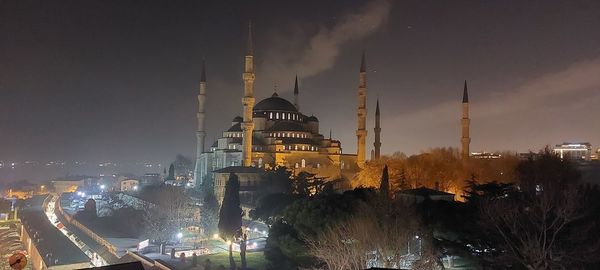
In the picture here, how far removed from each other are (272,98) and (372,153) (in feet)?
39.8

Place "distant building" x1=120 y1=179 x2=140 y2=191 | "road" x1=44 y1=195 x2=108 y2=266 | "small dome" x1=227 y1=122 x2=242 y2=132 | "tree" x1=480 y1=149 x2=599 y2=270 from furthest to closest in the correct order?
"distant building" x1=120 y1=179 x2=140 y2=191
"small dome" x1=227 y1=122 x2=242 y2=132
"road" x1=44 y1=195 x2=108 y2=266
"tree" x1=480 y1=149 x2=599 y2=270

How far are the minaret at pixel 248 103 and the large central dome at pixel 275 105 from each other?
7.98m

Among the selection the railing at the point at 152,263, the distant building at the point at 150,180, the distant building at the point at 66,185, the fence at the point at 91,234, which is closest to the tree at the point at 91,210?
the fence at the point at 91,234

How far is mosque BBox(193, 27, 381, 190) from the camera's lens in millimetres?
43250

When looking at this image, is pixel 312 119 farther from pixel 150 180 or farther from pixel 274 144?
pixel 150 180

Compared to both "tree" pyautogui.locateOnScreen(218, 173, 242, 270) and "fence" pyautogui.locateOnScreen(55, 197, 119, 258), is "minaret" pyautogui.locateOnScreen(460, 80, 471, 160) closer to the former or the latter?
"tree" pyautogui.locateOnScreen(218, 173, 242, 270)

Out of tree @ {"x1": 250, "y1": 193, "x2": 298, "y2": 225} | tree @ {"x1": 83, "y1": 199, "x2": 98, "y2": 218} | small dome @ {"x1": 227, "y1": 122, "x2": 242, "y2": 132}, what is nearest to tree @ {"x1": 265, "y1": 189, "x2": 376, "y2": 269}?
tree @ {"x1": 250, "y1": 193, "x2": 298, "y2": 225}

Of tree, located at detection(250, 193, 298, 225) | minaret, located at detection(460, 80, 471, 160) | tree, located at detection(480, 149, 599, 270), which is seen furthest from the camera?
minaret, located at detection(460, 80, 471, 160)

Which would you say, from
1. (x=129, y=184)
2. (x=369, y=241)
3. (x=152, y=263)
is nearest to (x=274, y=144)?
(x=152, y=263)

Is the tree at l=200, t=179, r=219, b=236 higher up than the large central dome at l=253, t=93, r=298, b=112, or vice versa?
the large central dome at l=253, t=93, r=298, b=112

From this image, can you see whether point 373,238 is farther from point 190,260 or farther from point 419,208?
point 190,260

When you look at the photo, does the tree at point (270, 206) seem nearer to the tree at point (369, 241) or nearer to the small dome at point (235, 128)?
the tree at point (369, 241)

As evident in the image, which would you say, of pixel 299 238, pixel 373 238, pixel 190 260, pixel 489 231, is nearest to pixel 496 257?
pixel 489 231

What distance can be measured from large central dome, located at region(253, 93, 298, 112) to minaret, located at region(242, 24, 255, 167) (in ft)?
26.2
